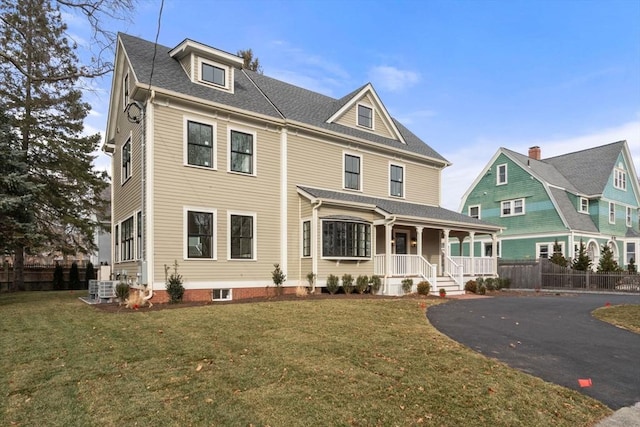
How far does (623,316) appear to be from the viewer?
36.0 ft

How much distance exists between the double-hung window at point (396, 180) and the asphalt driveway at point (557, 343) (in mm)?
7715

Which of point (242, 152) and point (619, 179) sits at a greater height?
point (619, 179)

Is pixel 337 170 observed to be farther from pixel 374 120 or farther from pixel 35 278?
pixel 35 278

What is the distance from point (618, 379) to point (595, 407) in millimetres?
1491

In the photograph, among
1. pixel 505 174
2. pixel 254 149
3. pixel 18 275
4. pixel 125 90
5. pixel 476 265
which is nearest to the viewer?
pixel 254 149

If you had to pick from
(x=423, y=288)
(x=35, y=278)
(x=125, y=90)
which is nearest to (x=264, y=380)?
(x=423, y=288)

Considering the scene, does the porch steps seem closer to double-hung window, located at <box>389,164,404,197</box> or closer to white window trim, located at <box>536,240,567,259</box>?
double-hung window, located at <box>389,164,404,197</box>

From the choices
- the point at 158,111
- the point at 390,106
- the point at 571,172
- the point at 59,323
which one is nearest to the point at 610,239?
the point at 571,172

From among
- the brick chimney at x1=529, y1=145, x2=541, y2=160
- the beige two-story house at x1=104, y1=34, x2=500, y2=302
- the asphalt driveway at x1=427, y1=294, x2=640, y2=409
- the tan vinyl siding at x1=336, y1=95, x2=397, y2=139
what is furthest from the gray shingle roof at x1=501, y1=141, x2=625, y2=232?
the asphalt driveway at x1=427, y1=294, x2=640, y2=409

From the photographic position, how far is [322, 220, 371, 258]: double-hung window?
15.1 metres

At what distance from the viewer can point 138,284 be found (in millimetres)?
12680

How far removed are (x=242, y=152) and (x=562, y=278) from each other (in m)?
20.1

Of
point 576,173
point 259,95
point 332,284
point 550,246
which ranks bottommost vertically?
point 332,284

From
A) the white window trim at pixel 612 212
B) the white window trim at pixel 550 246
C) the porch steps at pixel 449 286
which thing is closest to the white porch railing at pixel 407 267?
the porch steps at pixel 449 286
